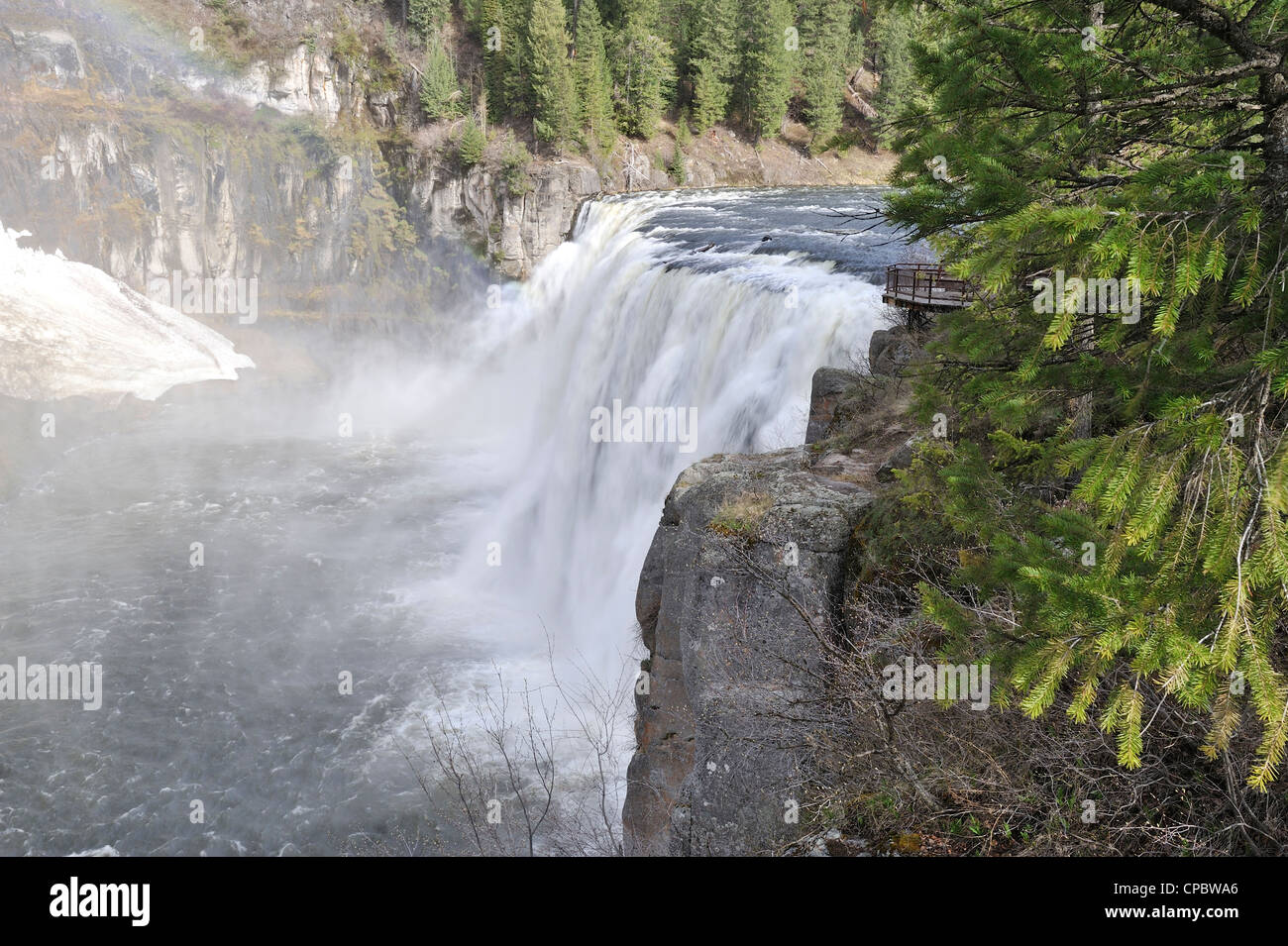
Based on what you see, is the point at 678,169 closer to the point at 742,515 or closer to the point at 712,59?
the point at 712,59

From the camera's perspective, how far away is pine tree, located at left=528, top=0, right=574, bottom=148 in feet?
131

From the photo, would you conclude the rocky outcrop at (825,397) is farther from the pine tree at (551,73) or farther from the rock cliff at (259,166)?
the pine tree at (551,73)

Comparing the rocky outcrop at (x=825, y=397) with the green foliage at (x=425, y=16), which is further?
the green foliage at (x=425, y=16)

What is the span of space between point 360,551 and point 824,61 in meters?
47.1

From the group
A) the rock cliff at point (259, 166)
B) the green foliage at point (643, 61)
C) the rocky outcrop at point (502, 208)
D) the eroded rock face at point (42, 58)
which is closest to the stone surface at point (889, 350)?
the rocky outcrop at point (502, 208)

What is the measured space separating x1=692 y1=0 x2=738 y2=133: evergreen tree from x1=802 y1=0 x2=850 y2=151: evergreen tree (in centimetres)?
617

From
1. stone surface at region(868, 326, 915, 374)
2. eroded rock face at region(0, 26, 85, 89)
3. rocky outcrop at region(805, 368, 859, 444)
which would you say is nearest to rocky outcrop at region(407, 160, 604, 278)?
eroded rock face at region(0, 26, 85, 89)

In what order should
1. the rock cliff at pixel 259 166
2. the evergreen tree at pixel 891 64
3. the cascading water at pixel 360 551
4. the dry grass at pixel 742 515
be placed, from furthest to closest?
the evergreen tree at pixel 891 64
the rock cliff at pixel 259 166
the cascading water at pixel 360 551
the dry grass at pixel 742 515

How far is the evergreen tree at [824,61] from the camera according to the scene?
53906mm

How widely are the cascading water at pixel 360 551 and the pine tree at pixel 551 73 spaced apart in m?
9.03

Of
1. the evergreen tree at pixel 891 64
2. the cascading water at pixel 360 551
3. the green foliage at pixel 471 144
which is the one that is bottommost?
the cascading water at pixel 360 551

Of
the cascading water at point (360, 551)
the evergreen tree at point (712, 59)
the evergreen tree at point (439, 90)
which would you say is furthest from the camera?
the evergreen tree at point (712, 59)

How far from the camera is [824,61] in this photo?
54.2 metres
